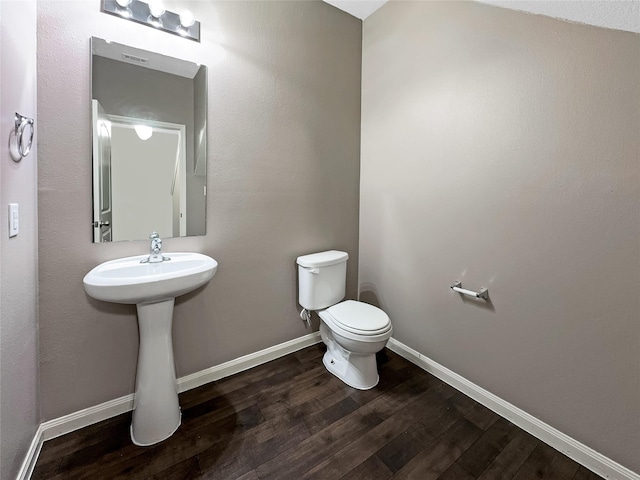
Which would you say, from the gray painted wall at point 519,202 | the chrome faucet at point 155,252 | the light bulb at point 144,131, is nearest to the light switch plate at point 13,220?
the chrome faucet at point 155,252

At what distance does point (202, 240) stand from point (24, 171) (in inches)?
32.1

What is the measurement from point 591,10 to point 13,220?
239 centimetres

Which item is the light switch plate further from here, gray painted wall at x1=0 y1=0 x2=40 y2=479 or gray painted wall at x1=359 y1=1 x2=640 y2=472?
gray painted wall at x1=359 y1=1 x2=640 y2=472

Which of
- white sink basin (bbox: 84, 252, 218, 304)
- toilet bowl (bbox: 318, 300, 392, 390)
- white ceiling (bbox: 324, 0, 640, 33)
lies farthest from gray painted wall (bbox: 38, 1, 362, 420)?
white ceiling (bbox: 324, 0, 640, 33)

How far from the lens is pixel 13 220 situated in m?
1.08

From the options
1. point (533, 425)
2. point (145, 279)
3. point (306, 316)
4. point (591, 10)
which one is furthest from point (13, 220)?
point (533, 425)

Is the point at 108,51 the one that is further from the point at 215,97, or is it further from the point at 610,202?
the point at 610,202

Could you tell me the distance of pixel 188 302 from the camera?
177 cm

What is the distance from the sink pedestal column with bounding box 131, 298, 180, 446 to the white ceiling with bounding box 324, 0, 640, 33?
7.30 ft

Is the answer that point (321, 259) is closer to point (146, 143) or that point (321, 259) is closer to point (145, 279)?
point (145, 279)

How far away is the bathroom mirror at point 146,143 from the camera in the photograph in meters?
1.47

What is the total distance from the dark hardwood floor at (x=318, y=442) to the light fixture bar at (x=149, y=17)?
Answer: 2.08 metres

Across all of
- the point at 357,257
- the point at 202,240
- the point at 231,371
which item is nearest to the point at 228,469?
the point at 231,371

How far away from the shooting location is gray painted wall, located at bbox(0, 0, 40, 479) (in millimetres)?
1015
